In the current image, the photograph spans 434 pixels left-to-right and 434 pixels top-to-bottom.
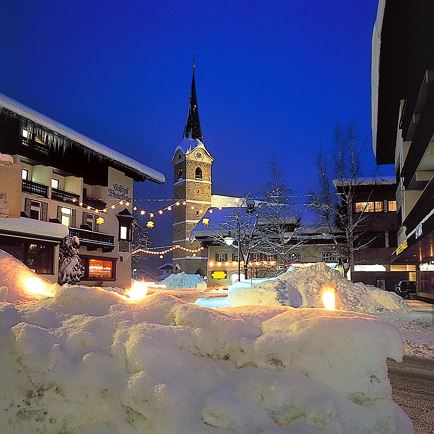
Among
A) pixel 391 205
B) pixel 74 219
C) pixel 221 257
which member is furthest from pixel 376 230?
pixel 74 219

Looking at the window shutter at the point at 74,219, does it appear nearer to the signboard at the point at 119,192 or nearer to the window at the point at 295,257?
the signboard at the point at 119,192

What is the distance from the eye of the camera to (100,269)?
38.9 m

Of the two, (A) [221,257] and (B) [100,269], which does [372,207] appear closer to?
(A) [221,257]

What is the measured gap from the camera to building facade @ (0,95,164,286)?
28100 mm

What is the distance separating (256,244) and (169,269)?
197ft

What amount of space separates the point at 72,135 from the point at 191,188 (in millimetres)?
51826

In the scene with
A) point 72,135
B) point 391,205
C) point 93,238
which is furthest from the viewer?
point 391,205

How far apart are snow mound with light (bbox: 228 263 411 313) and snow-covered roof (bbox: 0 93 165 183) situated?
18.5 metres

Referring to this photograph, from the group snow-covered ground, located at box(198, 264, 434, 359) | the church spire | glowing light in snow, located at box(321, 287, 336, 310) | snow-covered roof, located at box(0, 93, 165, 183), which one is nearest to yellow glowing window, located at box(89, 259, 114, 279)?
snow-covered roof, located at box(0, 93, 165, 183)

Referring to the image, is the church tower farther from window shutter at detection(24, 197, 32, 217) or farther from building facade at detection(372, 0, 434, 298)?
window shutter at detection(24, 197, 32, 217)

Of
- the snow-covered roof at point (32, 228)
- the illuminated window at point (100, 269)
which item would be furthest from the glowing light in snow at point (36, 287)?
the illuminated window at point (100, 269)

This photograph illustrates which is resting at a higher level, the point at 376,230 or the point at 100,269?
the point at 376,230

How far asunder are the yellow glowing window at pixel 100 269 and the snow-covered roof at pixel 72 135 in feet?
27.3

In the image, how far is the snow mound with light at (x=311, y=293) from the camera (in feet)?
58.9
